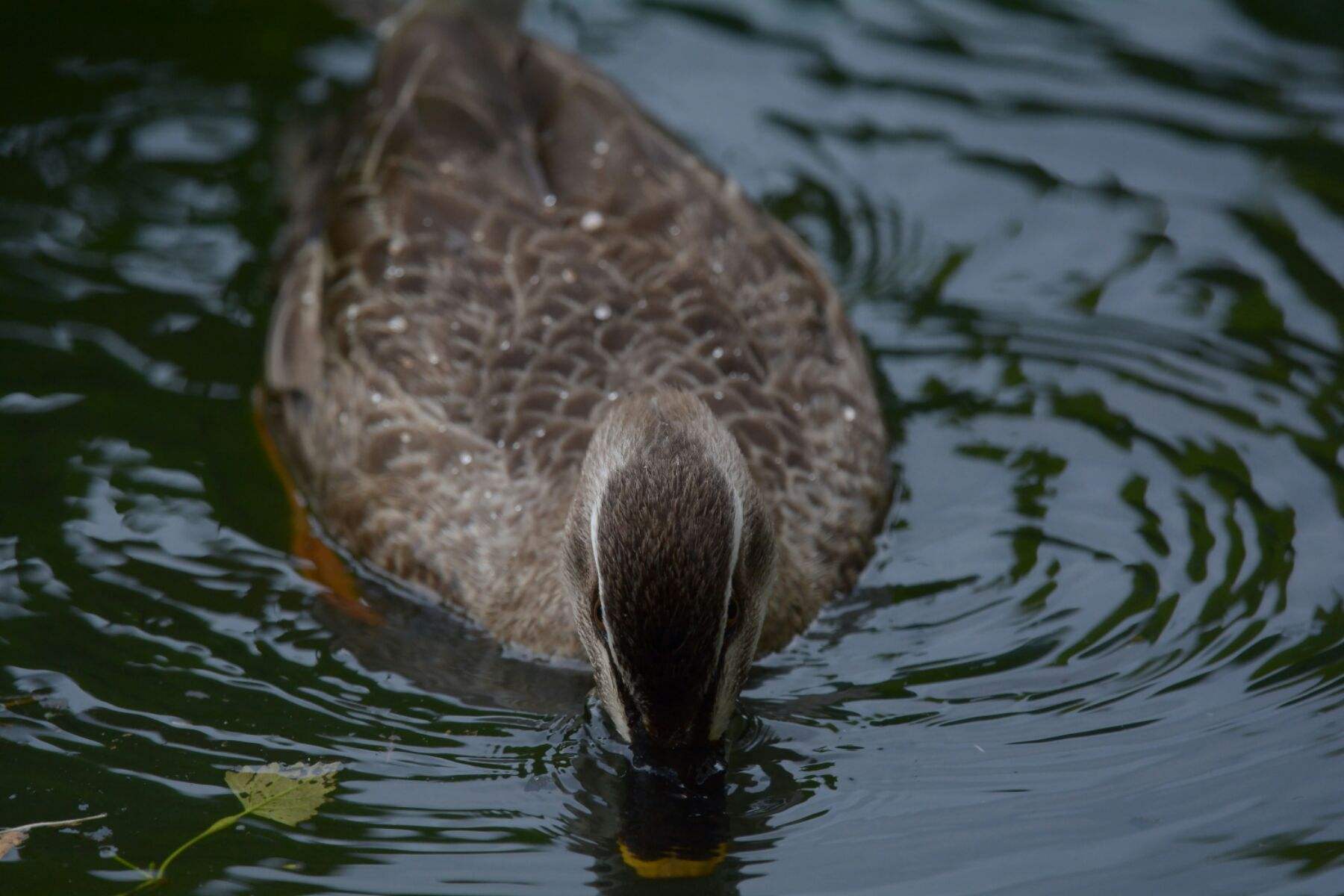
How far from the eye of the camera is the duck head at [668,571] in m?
5.71

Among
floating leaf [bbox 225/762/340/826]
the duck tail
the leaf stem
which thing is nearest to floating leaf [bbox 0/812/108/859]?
the leaf stem

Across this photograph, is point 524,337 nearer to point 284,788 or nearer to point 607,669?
point 607,669

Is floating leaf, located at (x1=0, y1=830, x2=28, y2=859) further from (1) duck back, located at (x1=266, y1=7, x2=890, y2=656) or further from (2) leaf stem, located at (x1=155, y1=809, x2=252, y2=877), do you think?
(1) duck back, located at (x1=266, y1=7, x2=890, y2=656)

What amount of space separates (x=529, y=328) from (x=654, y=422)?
1.69 m

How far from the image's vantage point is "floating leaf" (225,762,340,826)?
19.7 ft

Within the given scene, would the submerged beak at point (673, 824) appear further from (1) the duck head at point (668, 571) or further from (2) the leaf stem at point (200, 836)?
(2) the leaf stem at point (200, 836)

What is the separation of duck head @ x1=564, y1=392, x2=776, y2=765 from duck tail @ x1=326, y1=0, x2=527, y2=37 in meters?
→ 3.90

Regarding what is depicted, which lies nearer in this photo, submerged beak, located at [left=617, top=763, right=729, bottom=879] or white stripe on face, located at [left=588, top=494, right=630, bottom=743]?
submerged beak, located at [left=617, top=763, right=729, bottom=879]

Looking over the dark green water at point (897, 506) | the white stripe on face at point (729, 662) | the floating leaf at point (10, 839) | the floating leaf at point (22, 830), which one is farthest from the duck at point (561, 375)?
the floating leaf at point (10, 839)

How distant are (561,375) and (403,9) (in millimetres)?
3700

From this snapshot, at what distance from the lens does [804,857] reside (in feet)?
19.3

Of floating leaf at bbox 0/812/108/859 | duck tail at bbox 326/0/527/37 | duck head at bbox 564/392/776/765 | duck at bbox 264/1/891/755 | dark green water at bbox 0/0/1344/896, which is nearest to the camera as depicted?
duck head at bbox 564/392/776/765

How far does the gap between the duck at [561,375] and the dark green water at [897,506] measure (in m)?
0.29

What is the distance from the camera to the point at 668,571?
5.69 meters
